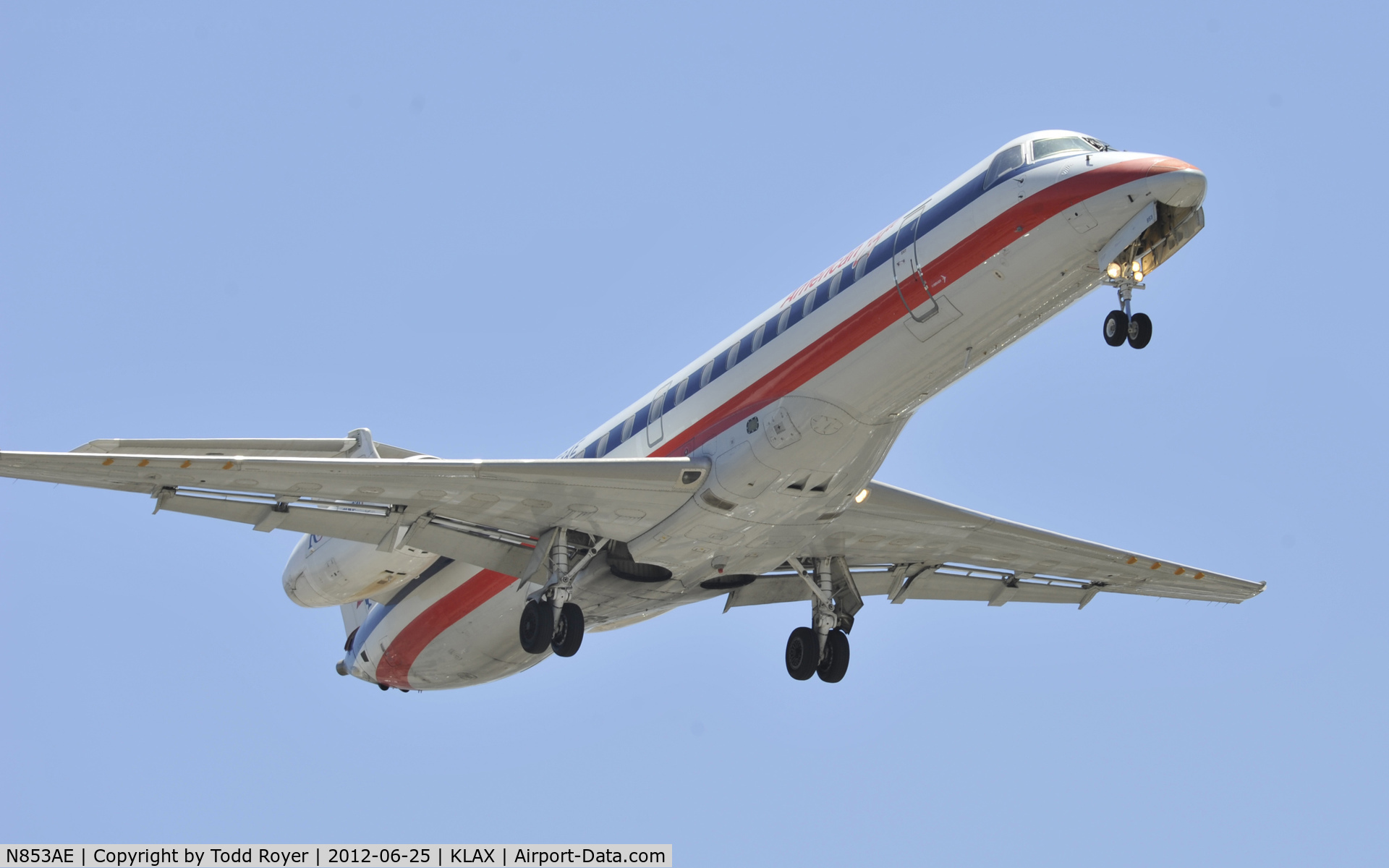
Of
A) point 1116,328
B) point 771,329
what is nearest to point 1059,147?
point 1116,328

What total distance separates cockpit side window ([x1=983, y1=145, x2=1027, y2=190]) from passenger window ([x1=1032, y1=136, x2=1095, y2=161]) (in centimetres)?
22

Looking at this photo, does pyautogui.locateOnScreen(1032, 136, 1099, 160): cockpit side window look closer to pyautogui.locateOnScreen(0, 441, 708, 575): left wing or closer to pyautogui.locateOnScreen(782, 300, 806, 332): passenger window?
pyautogui.locateOnScreen(782, 300, 806, 332): passenger window

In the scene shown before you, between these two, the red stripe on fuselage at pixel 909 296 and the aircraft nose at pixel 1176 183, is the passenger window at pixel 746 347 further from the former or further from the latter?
the aircraft nose at pixel 1176 183

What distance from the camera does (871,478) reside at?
25.7 meters

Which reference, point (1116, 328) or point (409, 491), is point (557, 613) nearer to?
point (409, 491)

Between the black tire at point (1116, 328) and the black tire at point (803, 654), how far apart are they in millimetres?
9640

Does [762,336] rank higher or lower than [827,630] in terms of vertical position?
higher

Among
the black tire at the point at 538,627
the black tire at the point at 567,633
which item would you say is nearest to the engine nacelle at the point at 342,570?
the black tire at the point at 538,627

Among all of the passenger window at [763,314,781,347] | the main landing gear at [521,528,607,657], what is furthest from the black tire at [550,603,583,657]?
the passenger window at [763,314,781,347]

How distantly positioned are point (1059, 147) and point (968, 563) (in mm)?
11363

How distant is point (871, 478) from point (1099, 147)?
6333 mm

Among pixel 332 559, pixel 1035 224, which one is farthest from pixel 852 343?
pixel 332 559

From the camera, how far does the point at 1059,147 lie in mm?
23047

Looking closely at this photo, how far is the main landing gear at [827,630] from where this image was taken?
97.9ft
